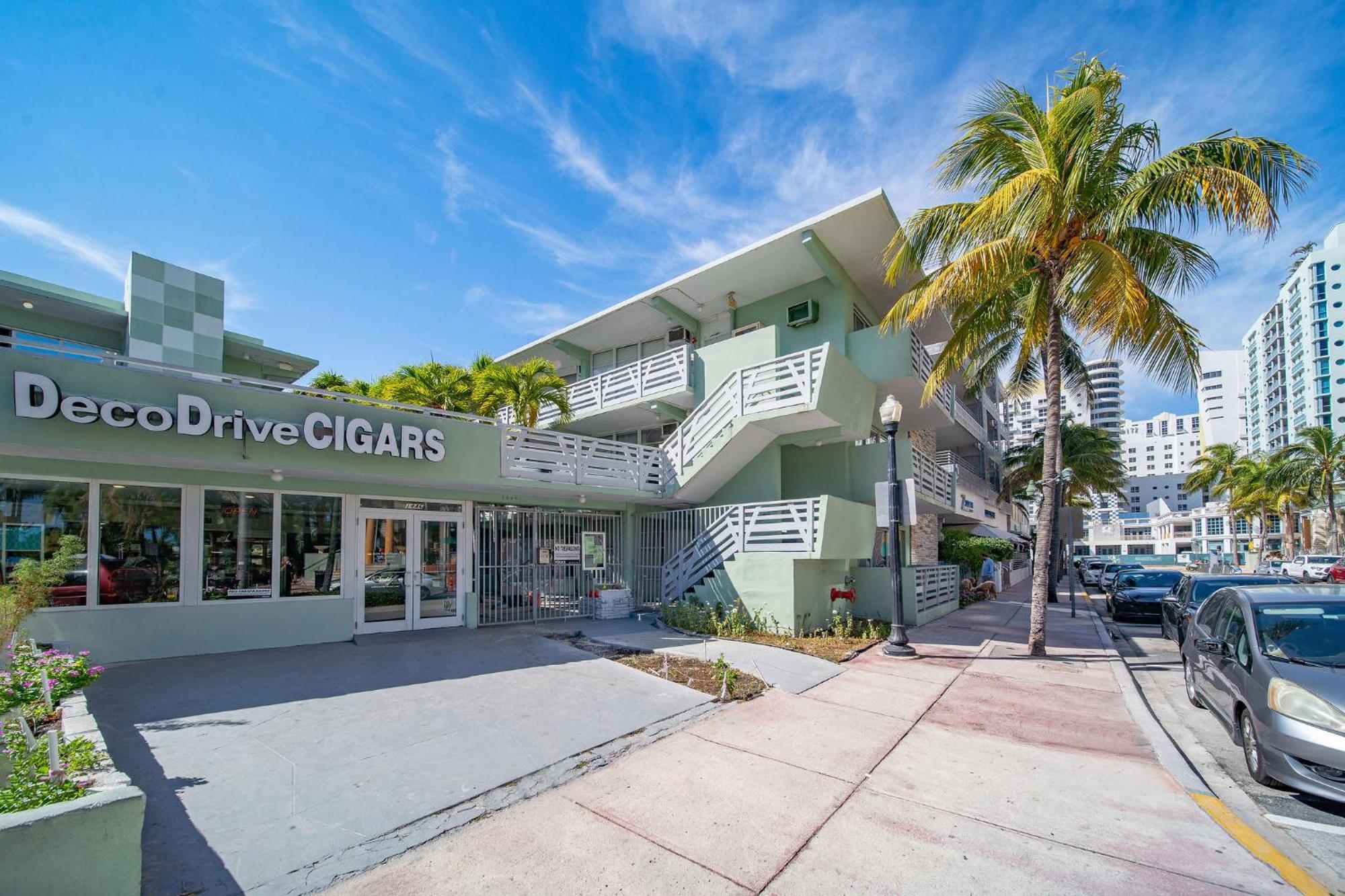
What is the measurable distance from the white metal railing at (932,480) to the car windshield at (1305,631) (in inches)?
369

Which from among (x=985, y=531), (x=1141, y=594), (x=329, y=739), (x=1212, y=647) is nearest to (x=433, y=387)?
(x=329, y=739)

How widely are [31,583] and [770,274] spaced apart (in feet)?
49.3

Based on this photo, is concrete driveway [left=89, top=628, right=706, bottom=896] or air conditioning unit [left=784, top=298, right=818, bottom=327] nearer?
concrete driveway [left=89, top=628, right=706, bottom=896]

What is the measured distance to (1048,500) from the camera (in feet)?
37.3

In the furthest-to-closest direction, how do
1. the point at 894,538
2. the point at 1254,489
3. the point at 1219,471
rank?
the point at 1219,471 < the point at 1254,489 < the point at 894,538

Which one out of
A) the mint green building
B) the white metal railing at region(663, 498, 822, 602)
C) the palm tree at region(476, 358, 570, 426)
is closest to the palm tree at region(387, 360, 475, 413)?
the palm tree at region(476, 358, 570, 426)

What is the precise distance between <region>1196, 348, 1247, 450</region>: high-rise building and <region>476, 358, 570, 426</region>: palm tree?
151932 millimetres

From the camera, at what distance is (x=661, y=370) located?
A: 16.5 m

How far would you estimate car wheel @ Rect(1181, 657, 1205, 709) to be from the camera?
7523 millimetres

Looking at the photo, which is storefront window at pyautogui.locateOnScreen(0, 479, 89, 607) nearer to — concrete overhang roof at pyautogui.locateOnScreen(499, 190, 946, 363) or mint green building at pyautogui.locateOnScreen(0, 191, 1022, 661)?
mint green building at pyautogui.locateOnScreen(0, 191, 1022, 661)

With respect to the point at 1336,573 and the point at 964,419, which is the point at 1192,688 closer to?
the point at 964,419

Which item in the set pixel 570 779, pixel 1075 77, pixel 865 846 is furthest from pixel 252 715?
pixel 1075 77

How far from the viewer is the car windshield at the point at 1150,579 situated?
1828 centimetres

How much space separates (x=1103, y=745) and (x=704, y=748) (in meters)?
4.30
